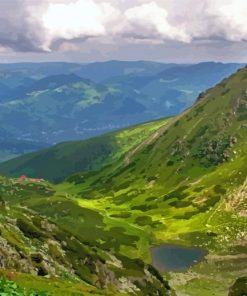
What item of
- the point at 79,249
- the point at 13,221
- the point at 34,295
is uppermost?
the point at 34,295

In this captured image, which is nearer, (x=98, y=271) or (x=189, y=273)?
(x=98, y=271)

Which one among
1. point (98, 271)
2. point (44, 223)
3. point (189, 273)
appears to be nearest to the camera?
point (98, 271)

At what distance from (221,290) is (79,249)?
2324 inches

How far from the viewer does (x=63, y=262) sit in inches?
4397

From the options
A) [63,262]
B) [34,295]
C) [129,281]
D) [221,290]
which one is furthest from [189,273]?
[34,295]

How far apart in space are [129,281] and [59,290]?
70834 millimetres

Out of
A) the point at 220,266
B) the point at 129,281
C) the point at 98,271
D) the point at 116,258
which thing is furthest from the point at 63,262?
the point at 220,266

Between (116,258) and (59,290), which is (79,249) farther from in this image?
(59,290)

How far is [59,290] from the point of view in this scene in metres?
60.0

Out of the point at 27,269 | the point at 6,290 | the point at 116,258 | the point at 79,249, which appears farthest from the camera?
the point at 116,258

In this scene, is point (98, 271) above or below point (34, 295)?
below

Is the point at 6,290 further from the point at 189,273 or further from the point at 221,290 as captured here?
the point at 189,273

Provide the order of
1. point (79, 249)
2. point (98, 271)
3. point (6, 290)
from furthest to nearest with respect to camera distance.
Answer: point (79, 249)
point (98, 271)
point (6, 290)

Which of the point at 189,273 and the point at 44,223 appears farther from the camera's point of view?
the point at 189,273
